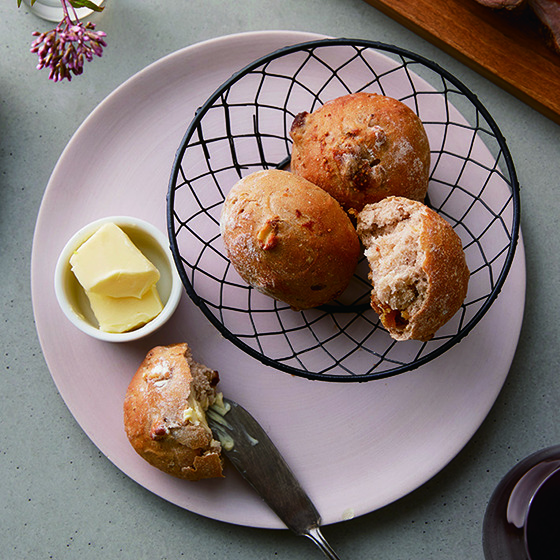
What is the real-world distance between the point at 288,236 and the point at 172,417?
0.51 m

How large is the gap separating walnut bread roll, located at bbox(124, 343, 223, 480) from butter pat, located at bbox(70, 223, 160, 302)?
0.56 ft

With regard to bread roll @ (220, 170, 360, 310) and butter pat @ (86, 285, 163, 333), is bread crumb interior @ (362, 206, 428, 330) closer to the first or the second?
bread roll @ (220, 170, 360, 310)

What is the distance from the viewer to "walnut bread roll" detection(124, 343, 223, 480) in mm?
1321

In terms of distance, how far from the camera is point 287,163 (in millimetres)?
1509

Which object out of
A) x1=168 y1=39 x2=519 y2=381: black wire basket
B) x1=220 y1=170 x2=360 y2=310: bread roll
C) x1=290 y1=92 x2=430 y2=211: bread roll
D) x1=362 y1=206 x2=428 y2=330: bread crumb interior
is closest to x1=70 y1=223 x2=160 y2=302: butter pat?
x1=168 y1=39 x2=519 y2=381: black wire basket

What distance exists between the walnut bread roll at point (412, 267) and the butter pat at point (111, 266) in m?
0.54

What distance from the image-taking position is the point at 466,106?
64.1 inches

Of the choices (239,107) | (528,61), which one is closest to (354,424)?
(239,107)

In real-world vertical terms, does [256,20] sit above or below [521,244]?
A: above

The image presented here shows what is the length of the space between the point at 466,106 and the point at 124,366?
1175 millimetres

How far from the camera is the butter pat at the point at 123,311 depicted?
1.42m

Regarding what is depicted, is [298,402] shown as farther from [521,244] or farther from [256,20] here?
[256,20]

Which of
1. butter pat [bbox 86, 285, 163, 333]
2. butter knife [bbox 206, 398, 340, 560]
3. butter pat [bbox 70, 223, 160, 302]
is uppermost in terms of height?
butter pat [bbox 70, 223, 160, 302]

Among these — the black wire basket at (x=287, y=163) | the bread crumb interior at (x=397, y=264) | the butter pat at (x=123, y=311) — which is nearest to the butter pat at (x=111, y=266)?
the butter pat at (x=123, y=311)
